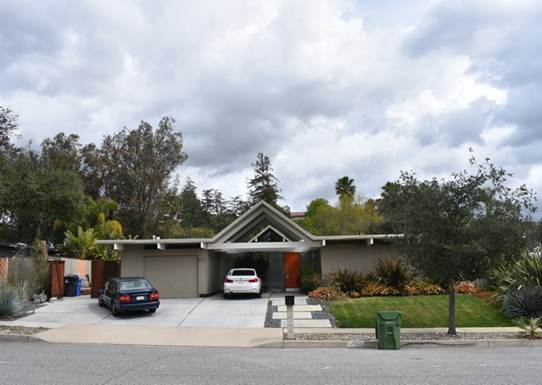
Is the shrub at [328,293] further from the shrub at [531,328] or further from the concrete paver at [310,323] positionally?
the shrub at [531,328]

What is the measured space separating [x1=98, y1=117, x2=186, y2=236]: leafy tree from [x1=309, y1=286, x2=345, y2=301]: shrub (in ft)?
87.0

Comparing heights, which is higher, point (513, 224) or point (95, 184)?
point (95, 184)

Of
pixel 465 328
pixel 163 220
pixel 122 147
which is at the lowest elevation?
pixel 465 328

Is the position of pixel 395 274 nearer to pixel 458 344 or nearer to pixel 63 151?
pixel 458 344

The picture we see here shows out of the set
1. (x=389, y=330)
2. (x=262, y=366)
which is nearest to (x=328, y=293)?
(x=389, y=330)

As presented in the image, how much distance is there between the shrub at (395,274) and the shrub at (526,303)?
5.18 m

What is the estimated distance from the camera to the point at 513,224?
1427 centimetres

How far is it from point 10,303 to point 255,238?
39.1ft

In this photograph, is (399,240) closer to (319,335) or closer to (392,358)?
(319,335)

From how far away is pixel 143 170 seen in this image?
45.7 m

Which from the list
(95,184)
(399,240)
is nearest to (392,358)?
(399,240)

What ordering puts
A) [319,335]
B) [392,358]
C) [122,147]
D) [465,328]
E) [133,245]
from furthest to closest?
[122,147], [133,245], [465,328], [319,335], [392,358]

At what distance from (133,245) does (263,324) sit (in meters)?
10.1

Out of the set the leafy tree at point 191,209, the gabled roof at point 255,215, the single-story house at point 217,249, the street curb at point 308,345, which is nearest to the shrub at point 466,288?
the single-story house at point 217,249
